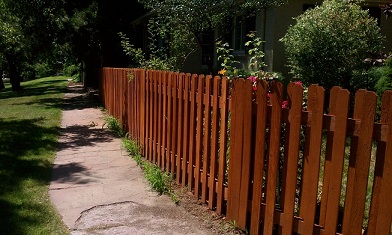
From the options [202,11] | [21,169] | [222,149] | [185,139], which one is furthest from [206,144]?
[202,11]

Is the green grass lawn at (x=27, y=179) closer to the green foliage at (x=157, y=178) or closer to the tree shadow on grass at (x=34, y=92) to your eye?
the green foliage at (x=157, y=178)

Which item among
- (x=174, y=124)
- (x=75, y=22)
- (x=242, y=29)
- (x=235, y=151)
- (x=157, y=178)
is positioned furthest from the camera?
(x=75, y=22)

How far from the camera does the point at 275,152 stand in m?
3.06

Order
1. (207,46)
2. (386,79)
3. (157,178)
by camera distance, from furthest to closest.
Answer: (207,46) < (386,79) < (157,178)

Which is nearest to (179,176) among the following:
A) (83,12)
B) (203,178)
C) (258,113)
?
(203,178)

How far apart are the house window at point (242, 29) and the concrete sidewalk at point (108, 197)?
7415 mm

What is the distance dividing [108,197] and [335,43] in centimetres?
660

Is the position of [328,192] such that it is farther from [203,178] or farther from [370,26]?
[370,26]

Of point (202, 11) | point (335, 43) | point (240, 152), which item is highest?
point (202, 11)

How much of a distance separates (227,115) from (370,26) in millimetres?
6858

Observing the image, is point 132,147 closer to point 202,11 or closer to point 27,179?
point 27,179

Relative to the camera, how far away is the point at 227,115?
12.1ft

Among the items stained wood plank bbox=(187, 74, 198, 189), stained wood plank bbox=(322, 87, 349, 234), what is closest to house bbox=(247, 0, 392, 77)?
stained wood plank bbox=(187, 74, 198, 189)

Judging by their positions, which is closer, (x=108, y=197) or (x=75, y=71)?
(x=108, y=197)
